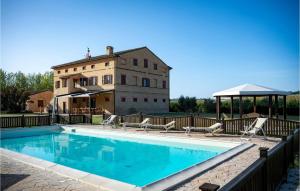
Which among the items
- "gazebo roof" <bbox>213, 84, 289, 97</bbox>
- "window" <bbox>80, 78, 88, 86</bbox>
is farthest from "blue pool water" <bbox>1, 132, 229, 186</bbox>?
"window" <bbox>80, 78, 88, 86</bbox>

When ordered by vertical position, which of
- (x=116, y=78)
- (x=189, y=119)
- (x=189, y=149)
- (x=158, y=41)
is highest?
(x=158, y=41)

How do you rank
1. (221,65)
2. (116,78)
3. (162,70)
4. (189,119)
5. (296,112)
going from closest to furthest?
(189,119)
(221,65)
(296,112)
(116,78)
(162,70)

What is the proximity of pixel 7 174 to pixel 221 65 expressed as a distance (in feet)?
76.4

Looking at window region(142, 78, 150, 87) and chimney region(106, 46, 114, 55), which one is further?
window region(142, 78, 150, 87)

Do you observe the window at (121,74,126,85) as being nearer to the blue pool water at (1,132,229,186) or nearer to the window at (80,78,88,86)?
the window at (80,78,88,86)

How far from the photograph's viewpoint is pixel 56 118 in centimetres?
2094

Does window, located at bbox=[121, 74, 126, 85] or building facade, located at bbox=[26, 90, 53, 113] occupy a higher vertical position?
window, located at bbox=[121, 74, 126, 85]

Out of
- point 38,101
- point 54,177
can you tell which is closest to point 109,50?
point 38,101

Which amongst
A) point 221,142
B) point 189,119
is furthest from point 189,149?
point 189,119

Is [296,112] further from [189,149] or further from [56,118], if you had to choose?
[56,118]

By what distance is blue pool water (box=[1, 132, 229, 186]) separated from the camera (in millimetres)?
8789

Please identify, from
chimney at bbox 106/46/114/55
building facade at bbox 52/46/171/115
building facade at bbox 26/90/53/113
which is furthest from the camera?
building facade at bbox 26/90/53/113

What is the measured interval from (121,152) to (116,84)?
19.8m

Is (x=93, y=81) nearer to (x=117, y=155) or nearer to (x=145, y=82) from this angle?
(x=145, y=82)
